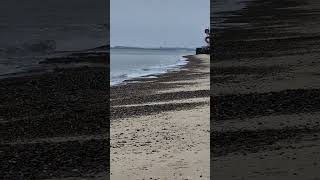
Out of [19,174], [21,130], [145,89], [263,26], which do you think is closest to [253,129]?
[19,174]

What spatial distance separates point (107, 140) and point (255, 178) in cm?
412

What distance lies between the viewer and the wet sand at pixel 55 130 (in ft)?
30.3

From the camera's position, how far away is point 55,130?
1210 cm

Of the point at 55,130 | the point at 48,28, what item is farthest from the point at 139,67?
the point at 55,130

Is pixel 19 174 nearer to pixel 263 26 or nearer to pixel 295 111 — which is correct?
pixel 295 111

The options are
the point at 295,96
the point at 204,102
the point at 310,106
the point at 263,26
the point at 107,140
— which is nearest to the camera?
the point at 107,140

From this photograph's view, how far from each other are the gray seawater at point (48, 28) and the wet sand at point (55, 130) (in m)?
19.4

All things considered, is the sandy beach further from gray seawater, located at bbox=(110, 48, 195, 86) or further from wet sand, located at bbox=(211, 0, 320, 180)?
gray seawater, located at bbox=(110, 48, 195, 86)

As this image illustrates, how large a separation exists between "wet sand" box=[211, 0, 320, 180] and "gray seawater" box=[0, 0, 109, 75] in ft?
60.3

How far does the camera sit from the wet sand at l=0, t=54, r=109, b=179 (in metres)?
9.23

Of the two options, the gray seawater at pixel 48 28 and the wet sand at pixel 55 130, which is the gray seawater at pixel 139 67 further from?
the wet sand at pixel 55 130

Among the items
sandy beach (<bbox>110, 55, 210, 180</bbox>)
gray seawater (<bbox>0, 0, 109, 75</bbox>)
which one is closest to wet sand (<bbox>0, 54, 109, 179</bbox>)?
sandy beach (<bbox>110, 55, 210, 180</bbox>)

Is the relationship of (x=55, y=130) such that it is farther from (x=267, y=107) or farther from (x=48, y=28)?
(x=48, y=28)

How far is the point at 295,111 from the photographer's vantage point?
38.4 ft
